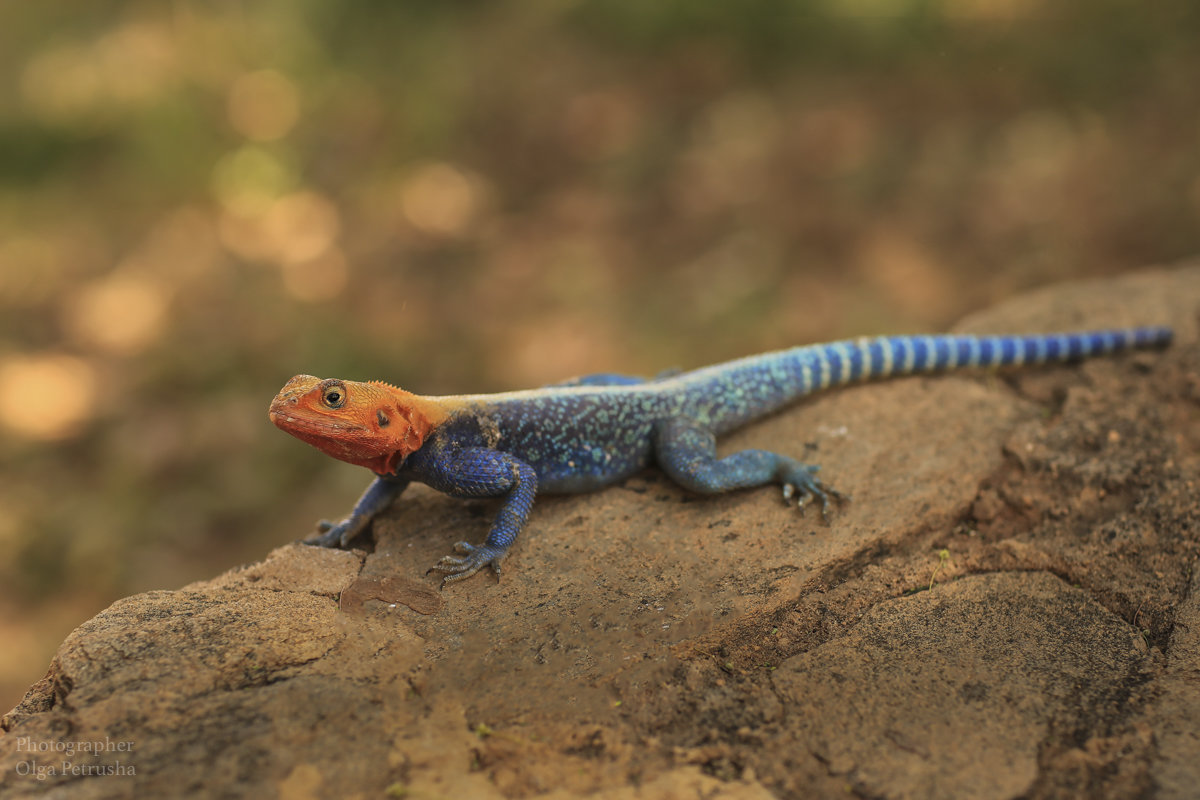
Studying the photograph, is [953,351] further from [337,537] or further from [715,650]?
[337,537]

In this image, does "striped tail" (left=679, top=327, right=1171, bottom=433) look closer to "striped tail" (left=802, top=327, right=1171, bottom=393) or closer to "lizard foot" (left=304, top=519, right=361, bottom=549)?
"striped tail" (left=802, top=327, right=1171, bottom=393)

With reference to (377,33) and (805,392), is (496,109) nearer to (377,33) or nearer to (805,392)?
(377,33)

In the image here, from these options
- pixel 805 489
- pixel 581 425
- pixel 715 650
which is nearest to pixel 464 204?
pixel 581 425

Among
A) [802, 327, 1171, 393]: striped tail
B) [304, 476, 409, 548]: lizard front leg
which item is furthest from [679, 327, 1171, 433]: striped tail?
[304, 476, 409, 548]: lizard front leg

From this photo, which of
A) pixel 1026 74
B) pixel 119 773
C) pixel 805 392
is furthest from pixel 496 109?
pixel 119 773

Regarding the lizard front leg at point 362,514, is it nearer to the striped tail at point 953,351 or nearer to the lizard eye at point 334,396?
the lizard eye at point 334,396

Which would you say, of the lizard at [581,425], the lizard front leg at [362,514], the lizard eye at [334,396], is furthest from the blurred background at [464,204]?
the lizard eye at [334,396]
